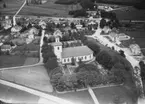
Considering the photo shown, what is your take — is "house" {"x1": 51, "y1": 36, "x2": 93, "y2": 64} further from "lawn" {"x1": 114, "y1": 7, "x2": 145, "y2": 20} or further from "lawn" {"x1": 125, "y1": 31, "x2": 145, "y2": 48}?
"lawn" {"x1": 114, "y1": 7, "x2": 145, "y2": 20}

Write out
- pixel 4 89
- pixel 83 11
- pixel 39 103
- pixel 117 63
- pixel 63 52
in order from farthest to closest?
pixel 83 11
pixel 63 52
pixel 117 63
pixel 4 89
pixel 39 103

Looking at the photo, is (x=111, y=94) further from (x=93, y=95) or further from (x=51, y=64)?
(x=51, y=64)

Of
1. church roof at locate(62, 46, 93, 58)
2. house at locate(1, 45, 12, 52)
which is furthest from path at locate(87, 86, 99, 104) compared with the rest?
house at locate(1, 45, 12, 52)

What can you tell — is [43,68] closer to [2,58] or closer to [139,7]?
[2,58]

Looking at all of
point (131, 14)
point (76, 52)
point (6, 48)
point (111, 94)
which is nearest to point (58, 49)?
point (76, 52)

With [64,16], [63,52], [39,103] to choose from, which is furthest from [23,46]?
[64,16]

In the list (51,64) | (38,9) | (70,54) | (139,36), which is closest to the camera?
(51,64)
